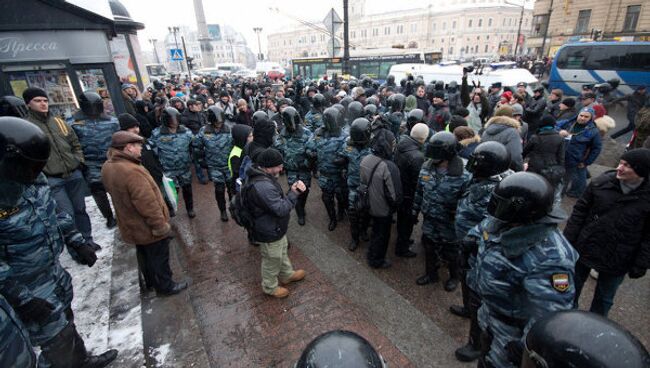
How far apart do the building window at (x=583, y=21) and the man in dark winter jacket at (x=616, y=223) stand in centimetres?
3947

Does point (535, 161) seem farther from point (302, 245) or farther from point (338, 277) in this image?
point (302, 245)

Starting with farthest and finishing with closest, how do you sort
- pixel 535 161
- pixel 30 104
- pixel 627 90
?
pixel 627 90
pixel 535 161
pixel 30 104

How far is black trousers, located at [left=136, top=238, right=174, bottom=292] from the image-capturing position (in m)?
3.54

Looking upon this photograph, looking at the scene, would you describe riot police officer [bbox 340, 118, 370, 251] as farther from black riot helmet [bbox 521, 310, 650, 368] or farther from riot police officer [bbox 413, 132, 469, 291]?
black riot helmet [bbox 521, 310, 650, 368]

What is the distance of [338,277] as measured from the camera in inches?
161

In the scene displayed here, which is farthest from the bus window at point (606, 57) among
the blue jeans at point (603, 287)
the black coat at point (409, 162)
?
the blue jeans at point (603, 287)

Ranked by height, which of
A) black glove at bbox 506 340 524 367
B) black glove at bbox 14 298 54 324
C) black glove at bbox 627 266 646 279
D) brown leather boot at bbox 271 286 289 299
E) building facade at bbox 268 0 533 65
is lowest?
brown leather boot at bbox 271 286 289 299

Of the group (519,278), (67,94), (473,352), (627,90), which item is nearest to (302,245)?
(473,352)

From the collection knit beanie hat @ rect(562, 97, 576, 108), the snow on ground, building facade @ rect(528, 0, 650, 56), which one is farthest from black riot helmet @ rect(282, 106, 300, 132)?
building facade @ rect(528, 0, 650, 56)

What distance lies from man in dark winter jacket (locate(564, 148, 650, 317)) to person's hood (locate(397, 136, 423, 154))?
187cm

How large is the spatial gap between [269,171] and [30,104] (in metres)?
3.46

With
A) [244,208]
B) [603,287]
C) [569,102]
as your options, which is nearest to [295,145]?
[244,208]

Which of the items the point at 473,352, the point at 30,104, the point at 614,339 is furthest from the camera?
the point at 30,104

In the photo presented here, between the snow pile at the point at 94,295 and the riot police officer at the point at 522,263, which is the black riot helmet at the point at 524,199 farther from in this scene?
the snow pile at the point at 94,295
